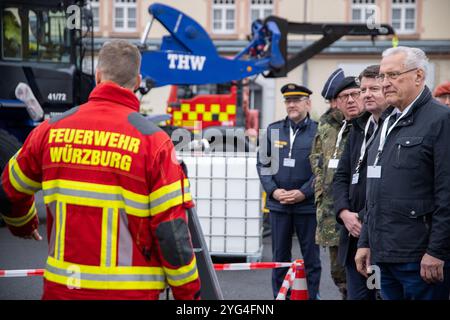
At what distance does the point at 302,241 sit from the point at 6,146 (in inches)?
205

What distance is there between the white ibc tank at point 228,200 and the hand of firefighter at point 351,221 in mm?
3041

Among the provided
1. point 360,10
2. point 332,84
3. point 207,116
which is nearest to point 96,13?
point 360,10

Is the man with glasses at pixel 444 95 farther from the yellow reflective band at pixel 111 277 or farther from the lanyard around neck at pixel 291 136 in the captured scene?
the yellow reflective band at pixel 111 277

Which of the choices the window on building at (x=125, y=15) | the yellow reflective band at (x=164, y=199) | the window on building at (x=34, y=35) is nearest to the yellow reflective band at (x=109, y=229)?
the yellow reflective band at (x=164, y=199)

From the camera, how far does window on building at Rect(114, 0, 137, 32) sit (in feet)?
98.9

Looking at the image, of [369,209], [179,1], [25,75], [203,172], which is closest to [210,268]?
[369,209]

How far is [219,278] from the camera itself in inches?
305

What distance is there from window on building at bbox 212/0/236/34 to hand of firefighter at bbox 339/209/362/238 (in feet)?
86.1

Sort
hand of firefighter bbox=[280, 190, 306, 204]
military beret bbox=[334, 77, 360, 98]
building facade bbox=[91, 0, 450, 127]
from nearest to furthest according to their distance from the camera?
military beret bbox=[334, 77, 360, 98] < hand of firefighter bbox=[280, 190, 306, 204] < building facade bbox=[91, 0, 450, 127]

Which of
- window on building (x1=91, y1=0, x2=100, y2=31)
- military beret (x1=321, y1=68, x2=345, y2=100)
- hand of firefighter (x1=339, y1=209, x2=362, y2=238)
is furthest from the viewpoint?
window on building (x1=91, y1=0, x2=100, y2=31)

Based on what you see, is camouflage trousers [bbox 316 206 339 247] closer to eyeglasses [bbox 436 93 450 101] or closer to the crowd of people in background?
the crowd of people in background

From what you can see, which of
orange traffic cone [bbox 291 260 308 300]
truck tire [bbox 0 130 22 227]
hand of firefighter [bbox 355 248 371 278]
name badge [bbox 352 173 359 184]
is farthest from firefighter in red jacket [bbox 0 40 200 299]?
truck tire [bbox 0 130 22 227]

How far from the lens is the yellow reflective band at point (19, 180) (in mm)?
3296
